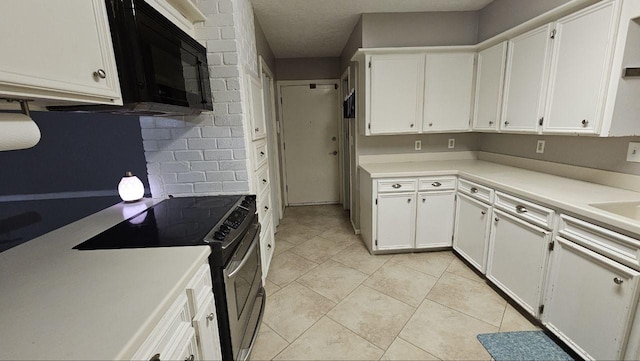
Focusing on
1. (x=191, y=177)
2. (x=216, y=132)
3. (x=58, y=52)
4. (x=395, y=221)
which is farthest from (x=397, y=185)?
(x=58, y=52)

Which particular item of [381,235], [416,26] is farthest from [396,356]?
[416,26]

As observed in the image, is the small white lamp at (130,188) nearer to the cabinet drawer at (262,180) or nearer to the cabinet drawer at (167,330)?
the cabinet drawer at (262,180)

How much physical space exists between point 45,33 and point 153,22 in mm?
498

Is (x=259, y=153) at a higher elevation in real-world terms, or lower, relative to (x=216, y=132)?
lower

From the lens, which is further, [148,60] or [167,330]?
[148,60]

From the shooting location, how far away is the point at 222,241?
1.19 metres

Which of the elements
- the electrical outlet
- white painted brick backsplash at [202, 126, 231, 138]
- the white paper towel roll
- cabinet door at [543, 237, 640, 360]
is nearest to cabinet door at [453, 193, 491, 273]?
cabinet door at [543, 237, 640, 360]

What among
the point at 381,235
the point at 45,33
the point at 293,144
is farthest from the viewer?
the point at 293,144

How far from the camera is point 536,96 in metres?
2.05

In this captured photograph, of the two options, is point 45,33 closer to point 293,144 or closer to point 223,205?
Answer: point 223,205

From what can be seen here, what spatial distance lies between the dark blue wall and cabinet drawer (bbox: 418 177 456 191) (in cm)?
235

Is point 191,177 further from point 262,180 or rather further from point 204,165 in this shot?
point 262,180

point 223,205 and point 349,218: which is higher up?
point 223,205

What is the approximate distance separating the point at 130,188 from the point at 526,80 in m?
3.01
